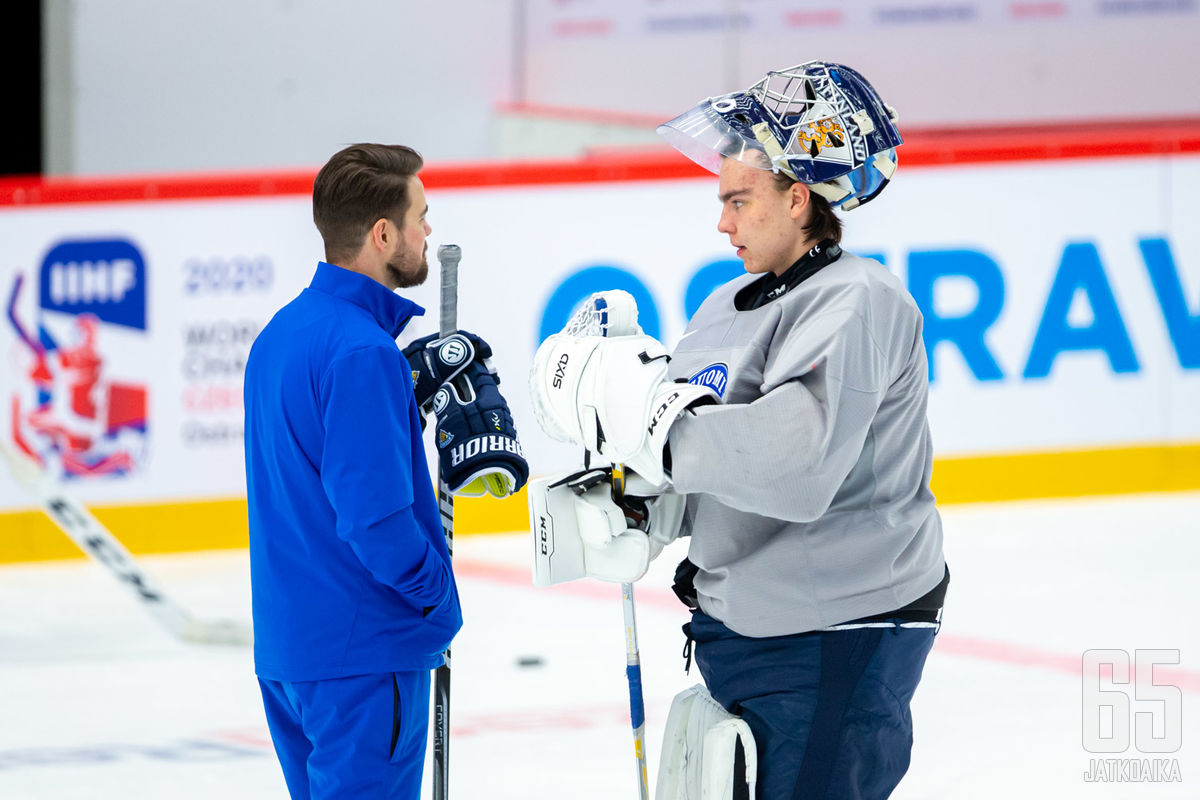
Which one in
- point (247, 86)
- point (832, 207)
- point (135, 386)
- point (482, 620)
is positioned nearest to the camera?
point (832, 207)

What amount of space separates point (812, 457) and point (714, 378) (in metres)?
0.24

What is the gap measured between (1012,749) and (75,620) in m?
3.07

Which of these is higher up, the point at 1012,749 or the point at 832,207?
the point at 832,207

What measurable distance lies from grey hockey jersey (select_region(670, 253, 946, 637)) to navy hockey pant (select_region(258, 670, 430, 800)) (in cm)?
42

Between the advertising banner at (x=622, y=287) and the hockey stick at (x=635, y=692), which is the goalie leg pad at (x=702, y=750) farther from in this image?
the advertising banner at (x=622, y=287)

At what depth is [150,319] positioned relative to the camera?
5754 millimetres

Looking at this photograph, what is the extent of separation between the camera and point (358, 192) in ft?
6.66

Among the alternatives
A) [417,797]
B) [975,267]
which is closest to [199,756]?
[417,797]

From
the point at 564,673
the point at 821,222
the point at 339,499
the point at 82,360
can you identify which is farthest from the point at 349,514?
the point at 82,360

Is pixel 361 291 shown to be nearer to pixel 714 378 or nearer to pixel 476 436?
pixel 476 436

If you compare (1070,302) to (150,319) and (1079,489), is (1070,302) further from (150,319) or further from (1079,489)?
(150,319)

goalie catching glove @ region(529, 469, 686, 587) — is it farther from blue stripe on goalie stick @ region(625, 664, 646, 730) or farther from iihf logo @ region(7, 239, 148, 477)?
iihf logo @ region(7, 239, 148, 477)

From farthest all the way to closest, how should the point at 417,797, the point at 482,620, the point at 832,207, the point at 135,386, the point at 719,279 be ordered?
the point at 719,279 < the point at 135,386 < the point at 482,620 < the point at 417,797 < the point at 832,207

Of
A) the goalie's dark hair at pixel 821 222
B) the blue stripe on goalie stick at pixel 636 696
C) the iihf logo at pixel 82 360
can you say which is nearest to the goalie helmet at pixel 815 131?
the goalie's dark hair at pixel 821 222
